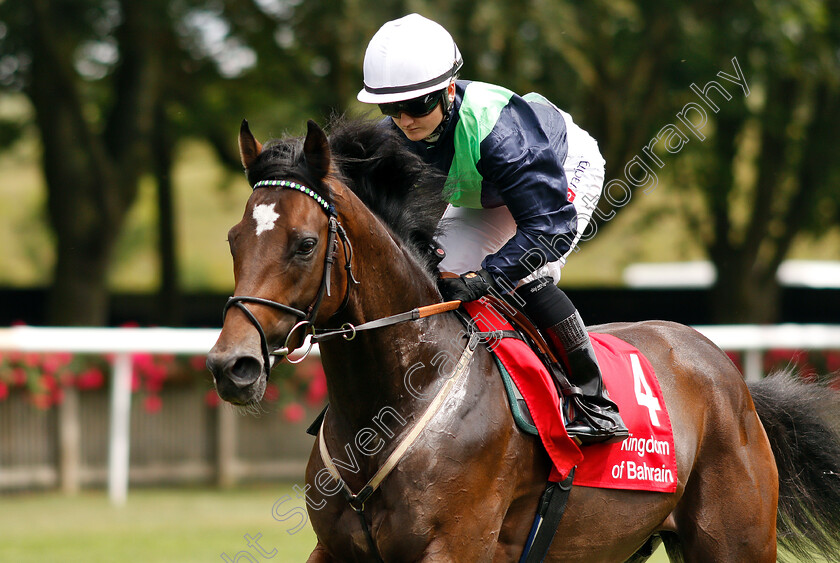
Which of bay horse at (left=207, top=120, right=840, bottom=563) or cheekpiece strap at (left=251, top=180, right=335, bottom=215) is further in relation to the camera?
cheekpiece strap at (left=251, top=180, right=335, bottom=215)

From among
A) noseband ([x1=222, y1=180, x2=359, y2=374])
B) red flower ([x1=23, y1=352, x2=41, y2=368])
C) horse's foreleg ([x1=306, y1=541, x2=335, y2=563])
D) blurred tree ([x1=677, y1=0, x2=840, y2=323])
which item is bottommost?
red flower ([x1=23, y1=352, x2=41, y2=368])

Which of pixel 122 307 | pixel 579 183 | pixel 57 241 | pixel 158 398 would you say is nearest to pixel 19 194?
pixel 122 307

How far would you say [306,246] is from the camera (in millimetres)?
3012

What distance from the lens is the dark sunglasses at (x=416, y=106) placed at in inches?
135

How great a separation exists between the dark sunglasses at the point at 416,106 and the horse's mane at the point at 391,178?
0.13 meters

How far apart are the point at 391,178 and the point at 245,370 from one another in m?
1.08

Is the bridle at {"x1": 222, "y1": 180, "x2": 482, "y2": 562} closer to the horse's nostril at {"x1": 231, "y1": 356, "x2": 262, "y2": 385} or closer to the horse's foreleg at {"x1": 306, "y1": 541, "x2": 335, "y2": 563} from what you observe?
the horse's nostril at {"x1": 231, "y1": 356, "x2": 262, "y2": 385}

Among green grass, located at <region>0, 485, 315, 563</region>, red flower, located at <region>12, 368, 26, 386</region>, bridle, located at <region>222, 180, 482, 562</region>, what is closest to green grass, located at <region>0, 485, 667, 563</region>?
green grass, located at <region>0, 485, 315, 563</region>

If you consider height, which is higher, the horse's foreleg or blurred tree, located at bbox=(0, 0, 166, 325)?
the horse's foreleg

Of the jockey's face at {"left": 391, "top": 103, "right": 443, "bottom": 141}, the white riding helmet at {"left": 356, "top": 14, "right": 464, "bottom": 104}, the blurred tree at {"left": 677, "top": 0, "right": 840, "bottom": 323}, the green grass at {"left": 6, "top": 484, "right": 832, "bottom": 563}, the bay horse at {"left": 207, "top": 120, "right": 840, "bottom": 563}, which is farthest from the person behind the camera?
the blurred tree at {"left": 677, "top": 0, "right": 840, "bottom": 323}

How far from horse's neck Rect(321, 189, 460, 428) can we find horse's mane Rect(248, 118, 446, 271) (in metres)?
0.17

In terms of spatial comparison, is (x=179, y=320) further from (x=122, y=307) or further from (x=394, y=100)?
(x=394, y=100)

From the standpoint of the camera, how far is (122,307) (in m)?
18.6

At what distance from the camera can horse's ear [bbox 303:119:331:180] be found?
3166 mm
